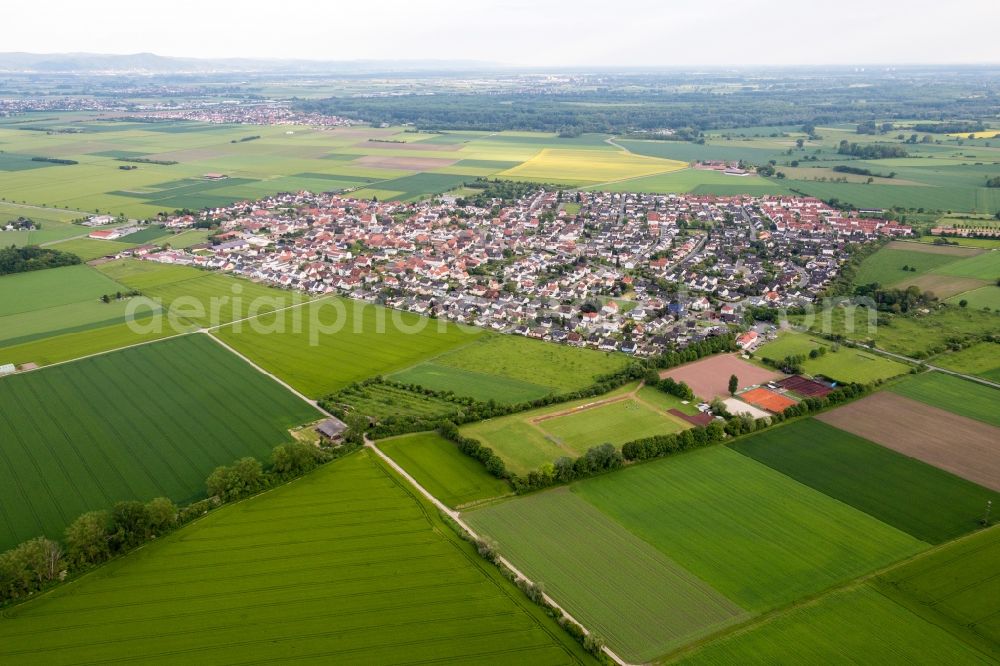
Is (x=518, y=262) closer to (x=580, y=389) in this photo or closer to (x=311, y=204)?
(x=580, y=389)

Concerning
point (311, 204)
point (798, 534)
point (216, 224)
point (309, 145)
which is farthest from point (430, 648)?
point (309, 145)

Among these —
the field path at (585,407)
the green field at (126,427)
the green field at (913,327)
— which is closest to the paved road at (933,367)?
the green field at (913,327)

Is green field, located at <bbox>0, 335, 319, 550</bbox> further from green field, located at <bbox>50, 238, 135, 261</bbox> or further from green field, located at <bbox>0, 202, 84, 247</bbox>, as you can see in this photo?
green field, located at <bbox>0, 202, 84, 247</bbox>

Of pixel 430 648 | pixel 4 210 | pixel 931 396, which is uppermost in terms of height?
pixel 4 210

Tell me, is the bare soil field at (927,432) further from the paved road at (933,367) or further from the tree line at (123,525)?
the tree line at (123,525)

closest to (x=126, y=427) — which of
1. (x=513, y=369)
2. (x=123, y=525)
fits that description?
(x=123, y=525)

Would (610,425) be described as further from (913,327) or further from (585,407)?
(913,327)
